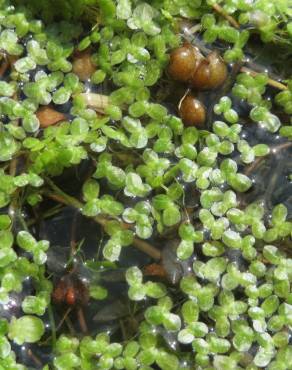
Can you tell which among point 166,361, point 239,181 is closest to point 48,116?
point 239,181

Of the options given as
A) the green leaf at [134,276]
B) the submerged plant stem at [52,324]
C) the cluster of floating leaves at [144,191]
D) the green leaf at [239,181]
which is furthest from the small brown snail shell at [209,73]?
the submerged plant stem at [52,324]

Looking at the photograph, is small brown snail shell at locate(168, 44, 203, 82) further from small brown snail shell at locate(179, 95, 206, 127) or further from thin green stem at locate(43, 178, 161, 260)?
thin green stem at locate(43, 178, 161, 260)

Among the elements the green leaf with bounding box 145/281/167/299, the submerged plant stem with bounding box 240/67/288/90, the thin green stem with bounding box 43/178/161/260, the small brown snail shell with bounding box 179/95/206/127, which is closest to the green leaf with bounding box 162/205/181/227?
the thin green stem with bounding box 43/178/161/260

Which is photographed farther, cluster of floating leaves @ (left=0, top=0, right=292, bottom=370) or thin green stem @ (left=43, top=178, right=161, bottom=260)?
thin green stem @ (left=43, top=178, right=161, bottom=260)

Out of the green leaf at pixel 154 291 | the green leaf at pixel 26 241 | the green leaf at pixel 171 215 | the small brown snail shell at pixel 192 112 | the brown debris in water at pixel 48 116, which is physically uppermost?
the small brown snail shell at pixel 192 112

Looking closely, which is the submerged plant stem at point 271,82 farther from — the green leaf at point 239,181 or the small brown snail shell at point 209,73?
the green leaf at point 239,181

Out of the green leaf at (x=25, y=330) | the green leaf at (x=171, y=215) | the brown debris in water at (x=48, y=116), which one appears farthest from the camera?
the brown debris in water at (x=48, y=116)

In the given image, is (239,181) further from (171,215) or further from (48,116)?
(48,116)
